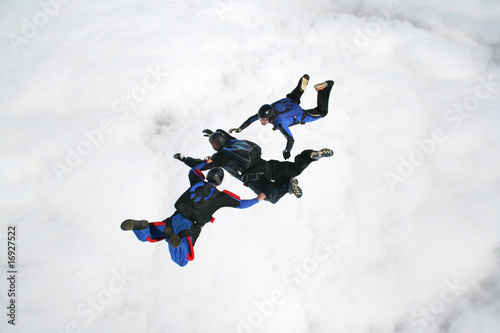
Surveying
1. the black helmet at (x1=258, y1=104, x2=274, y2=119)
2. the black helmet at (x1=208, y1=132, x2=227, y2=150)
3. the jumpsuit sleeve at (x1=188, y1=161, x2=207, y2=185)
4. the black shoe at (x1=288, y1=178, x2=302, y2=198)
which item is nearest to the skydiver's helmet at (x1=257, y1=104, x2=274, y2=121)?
the black helmet at (x1=258, y1=104, x2=274, y2=119)

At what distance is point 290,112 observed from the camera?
6.77 m

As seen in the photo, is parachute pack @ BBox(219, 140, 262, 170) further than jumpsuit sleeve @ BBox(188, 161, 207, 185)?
Yes

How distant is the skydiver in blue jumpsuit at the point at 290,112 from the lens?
656cm

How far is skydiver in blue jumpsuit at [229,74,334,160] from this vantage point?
6.56 meters

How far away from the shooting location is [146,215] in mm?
11852

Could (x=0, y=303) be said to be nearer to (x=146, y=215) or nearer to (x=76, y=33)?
(x=146, y=215)

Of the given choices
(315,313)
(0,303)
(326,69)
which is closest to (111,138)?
(0,303)

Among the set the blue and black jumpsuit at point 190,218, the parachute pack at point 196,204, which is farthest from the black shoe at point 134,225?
the parachute pack at point 196,204

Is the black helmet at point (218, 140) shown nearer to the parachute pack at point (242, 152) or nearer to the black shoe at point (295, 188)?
the parachute pack at point (242, 152)

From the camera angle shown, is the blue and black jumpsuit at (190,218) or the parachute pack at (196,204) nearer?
the blue and black jumpsuit at (190,218)

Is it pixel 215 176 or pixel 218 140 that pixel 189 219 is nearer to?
pixel 215 176

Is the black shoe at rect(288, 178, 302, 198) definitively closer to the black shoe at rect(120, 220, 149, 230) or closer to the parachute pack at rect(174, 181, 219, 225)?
the parachute pack at rect(174, 181, 219, 225)

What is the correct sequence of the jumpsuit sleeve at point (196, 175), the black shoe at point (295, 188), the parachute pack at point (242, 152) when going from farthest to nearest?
the parachute pack at point (242, 152) → the jumpsuit sleeve at point (196, 175) → the black shoe at point (295, 188)

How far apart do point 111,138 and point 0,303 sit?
8.01 metres
